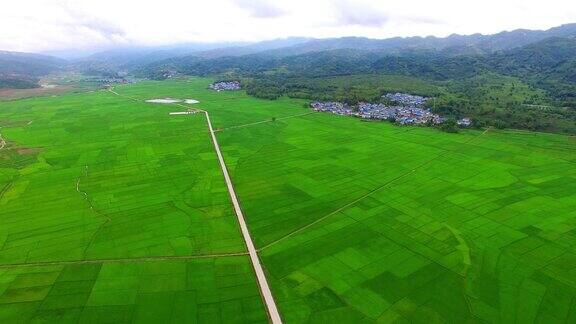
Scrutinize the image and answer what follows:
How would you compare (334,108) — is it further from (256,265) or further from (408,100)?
(256,265)

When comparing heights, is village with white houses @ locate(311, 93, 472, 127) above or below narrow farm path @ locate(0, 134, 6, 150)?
below

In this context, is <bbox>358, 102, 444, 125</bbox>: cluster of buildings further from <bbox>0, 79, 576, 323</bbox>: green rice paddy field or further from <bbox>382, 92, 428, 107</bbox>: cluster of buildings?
<bbox>0, 79, 576, 323</bbox>: green rice paddy field

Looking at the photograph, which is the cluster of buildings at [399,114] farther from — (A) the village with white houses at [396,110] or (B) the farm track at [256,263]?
(B) the farm track at [256,263]

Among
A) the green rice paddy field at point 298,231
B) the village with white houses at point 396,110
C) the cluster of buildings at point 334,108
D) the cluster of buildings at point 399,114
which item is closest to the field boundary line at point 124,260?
the green rice paddy field at point 298,231

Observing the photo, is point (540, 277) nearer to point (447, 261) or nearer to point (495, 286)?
point (495, 286)

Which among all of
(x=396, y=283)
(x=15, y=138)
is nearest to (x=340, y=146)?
(x=396, y=283)

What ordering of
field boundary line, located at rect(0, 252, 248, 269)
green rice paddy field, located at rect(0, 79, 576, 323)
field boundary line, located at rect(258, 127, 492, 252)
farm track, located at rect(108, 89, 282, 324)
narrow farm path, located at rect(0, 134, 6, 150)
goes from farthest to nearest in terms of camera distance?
narrow farm path, located at rect(0, 134, 6, 150)
field boundary line, located at rect(258, 127, 492, 252)
field boundary line, located at rect(0, 252, 248, 269)
green rice paddy field, located at rect(0, 79, 576, 323)
farm track, located at rect(108, 89, 282, 324)

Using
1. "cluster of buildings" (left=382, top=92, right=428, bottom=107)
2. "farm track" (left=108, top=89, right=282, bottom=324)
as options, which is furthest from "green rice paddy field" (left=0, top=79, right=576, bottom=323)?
"cluster of buildings" (left=382, top=92, right=428, bottom=107)
